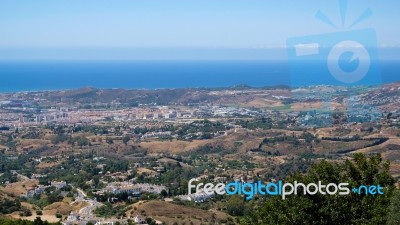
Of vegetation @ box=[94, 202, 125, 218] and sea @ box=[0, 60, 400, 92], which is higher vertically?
vegetation @ box=[94, 202, 125, 218]

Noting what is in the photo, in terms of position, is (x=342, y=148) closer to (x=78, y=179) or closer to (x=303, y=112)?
(x=303, y=112)

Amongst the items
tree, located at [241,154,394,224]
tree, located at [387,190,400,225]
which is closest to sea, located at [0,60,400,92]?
tree, located at [241,154,394,224]

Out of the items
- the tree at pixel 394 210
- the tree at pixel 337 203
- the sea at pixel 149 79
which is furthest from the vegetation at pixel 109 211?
the sea at pixel 149 79

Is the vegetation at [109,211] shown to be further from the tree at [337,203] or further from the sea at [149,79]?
the sea at [149,79]

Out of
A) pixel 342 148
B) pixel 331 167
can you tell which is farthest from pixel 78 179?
pixel 331 167

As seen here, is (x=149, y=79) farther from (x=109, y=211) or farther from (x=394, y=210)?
(x=394, y=210)

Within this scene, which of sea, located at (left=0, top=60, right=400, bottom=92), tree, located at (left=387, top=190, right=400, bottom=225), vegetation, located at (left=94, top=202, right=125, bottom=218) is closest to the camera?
tree, located at (left=387, top=190, right=400, bottom=225)

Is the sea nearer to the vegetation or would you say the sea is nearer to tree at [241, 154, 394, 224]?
the vegetation

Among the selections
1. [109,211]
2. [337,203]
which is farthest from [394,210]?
[109,211]

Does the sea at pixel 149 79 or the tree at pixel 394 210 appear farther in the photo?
the sea at pixel 149 79
